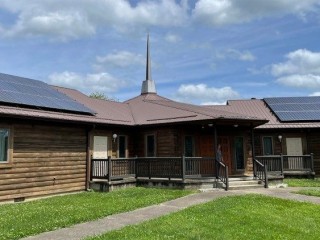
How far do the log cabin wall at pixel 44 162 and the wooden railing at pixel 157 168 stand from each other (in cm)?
94

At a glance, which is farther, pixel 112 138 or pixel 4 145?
pixel 112 138

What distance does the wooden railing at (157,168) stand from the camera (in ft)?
55.1

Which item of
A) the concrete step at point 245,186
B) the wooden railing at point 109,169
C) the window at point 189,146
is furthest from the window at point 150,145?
the concrete step at point 245,186

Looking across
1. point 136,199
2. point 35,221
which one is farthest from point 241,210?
point 35,221

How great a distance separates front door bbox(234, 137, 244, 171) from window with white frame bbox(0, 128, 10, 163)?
41.1 feet

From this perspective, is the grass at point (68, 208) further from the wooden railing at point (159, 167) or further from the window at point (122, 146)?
the window at point (122, 146)

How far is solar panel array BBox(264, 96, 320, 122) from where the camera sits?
24156mm

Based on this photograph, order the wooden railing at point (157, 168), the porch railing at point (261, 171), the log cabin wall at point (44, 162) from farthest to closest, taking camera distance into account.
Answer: the porch railing at point (261, 171) < the wooden railing at point (157, 168) < the log cabin wall at point (44, 162)

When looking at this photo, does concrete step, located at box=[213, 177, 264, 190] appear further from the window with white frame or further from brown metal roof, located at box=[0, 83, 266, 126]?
the window with white frame

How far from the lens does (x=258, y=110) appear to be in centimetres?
2678

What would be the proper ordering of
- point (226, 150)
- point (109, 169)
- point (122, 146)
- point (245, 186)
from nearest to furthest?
point (109, 169)
point (245, 186)
point (122, 146)
point (226, 150)

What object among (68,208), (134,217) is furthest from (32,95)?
(134,217)

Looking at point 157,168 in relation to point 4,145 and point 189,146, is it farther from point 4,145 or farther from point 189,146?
point 4,145

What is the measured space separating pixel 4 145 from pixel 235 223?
9156 mm
